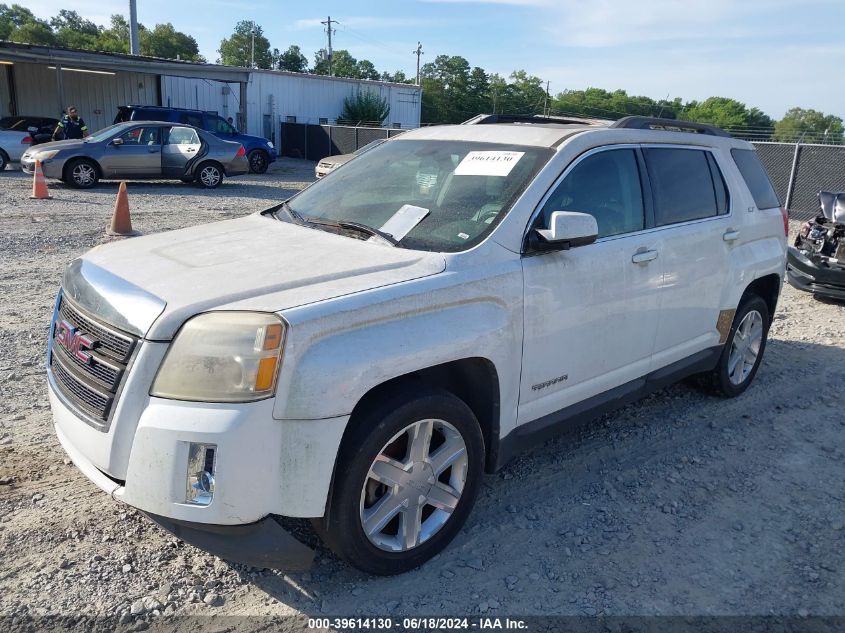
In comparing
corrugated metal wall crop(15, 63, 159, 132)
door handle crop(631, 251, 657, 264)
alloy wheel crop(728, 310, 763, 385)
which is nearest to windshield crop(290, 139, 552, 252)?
door handle crop(631, 251, 657, 264)

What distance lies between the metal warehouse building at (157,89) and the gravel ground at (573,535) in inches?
886

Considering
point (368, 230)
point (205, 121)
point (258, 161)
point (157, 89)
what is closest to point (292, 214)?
point (368, 230)

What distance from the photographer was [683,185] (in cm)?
443

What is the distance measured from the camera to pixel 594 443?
4430 mm

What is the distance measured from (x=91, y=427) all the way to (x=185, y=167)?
1522 centimetres

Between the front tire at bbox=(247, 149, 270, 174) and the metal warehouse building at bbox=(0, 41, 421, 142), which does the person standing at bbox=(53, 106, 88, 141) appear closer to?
the metal warehouse building at bbox=(0, 41, 421, 142)

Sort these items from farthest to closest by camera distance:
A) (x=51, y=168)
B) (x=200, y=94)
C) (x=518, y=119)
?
(x=200, y=94), (x=51, y=168), (x=518, y=119)

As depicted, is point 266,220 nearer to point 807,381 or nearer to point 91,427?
point 91,427

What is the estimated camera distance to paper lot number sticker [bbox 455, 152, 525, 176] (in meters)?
3.61

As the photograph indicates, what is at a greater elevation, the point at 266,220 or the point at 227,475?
the point at 266,220

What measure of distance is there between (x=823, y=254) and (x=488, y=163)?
20.7 feet

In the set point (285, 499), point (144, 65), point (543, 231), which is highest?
point (144, 65)

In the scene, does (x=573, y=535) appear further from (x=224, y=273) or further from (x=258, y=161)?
(x=258, y=161)

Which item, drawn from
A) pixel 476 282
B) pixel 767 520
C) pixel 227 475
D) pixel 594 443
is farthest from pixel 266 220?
pixel 767 520
